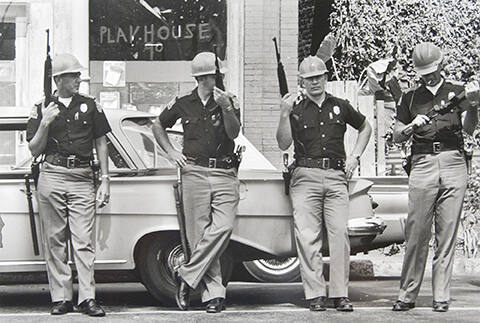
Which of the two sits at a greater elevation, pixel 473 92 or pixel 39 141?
pixel 473 92

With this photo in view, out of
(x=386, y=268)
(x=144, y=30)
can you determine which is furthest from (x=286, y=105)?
(x=144, y=30)

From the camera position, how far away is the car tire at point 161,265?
8.79 m

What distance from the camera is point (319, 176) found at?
340 inches

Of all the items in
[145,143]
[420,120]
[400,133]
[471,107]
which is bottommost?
[145,143]

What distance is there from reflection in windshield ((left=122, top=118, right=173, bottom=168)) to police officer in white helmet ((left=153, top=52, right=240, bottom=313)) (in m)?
0.55

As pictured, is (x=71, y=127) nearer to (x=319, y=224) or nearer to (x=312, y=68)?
(x=312, y=68)

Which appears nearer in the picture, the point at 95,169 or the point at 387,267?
the point at 95,169

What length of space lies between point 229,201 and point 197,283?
69 centimetres

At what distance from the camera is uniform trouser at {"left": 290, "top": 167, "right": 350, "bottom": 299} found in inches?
334

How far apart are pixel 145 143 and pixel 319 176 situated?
1.63 m

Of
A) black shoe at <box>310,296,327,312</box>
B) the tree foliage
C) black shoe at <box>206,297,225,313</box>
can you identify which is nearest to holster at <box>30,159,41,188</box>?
black shoe at <box>206,297,225,313</box>

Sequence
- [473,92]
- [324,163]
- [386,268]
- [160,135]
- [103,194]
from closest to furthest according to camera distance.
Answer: [473,92], [103,194], [324,163], [160,135], [386,268]

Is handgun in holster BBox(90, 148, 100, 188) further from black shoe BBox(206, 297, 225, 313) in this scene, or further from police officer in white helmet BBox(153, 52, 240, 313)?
black shoe BBox(206, 297, 225, 313)

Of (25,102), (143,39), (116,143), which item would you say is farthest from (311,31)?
(116,143)
